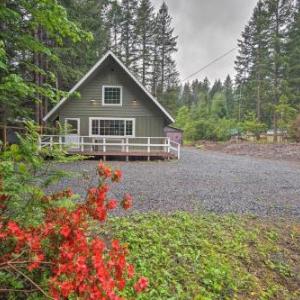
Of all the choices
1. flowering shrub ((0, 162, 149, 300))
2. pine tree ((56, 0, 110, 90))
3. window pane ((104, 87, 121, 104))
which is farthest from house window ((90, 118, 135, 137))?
flowering shrub ((0, 162, 149, 300))

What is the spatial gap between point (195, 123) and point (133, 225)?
109 ft

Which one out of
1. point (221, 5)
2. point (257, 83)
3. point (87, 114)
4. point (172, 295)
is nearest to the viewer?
point (172, 295)

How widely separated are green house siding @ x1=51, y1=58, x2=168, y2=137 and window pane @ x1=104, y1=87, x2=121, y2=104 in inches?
10.7

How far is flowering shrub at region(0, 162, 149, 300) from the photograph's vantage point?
1.62 m

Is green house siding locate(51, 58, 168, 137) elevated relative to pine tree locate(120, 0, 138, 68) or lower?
lower

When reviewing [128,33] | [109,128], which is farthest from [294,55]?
[109,128]

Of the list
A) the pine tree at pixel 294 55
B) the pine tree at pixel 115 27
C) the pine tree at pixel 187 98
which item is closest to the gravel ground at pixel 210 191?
the pine tree at pixel 294 55

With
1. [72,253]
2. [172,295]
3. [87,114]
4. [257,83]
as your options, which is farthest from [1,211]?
[257,83]

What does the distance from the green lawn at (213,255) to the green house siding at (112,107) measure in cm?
1032

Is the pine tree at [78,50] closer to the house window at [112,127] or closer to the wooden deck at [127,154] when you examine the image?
the house window at [112,127]

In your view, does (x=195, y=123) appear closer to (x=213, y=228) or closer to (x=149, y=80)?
(x=149, y=80)

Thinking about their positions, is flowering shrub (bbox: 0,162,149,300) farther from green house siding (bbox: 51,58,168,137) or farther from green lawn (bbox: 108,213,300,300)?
green house siding (bbox: 51,58,168,137)

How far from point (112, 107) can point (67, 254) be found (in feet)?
44.4

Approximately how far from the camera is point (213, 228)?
454 centimetres
